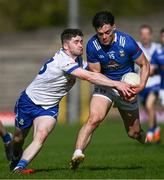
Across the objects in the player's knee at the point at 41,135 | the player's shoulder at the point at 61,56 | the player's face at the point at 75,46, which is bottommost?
the player's knee at the point at 41,135

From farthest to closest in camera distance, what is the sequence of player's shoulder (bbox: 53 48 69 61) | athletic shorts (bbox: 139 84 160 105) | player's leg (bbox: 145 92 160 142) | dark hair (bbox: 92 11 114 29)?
athletic shorts (bbox: 139 84 160 105), player's leg (bbox: 145 92 160 142), dark hair (bbox: 92 11 114 29), player's shoulder (bbox: 53 48 69 61)

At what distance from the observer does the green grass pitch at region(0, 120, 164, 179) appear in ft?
40.3

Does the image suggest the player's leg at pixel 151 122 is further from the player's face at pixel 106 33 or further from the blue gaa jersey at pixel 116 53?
the player's face at pixel 106 33

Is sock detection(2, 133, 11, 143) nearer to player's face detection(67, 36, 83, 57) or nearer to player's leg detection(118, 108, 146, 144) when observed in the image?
player's leg detection(118, 108, 146, 144)

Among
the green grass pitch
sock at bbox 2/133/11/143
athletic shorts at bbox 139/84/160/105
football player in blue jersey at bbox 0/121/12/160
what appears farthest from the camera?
athletic shorts at bbox 139/84/160/105

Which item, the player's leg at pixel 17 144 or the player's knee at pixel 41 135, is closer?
the player's knee at pixel 41 135

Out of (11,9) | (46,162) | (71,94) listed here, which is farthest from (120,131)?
(11,9)

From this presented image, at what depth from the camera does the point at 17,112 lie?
13000 millimetres

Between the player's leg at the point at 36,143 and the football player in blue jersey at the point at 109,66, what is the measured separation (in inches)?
23.0

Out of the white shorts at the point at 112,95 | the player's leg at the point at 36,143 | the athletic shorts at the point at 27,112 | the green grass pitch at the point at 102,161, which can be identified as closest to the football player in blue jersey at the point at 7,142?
the green grass pitch at the point at 102,161

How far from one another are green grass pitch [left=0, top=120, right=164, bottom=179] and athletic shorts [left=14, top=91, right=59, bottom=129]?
740 mm

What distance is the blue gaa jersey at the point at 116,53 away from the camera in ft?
43.0

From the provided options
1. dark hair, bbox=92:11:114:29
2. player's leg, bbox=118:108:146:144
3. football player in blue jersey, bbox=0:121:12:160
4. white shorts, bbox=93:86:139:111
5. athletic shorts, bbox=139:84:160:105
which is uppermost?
dark hair, bbox=92:11:114:29

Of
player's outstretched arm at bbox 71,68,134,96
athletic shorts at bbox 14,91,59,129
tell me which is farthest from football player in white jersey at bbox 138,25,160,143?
player's outstretched arm at bbox 71,68,134,96
